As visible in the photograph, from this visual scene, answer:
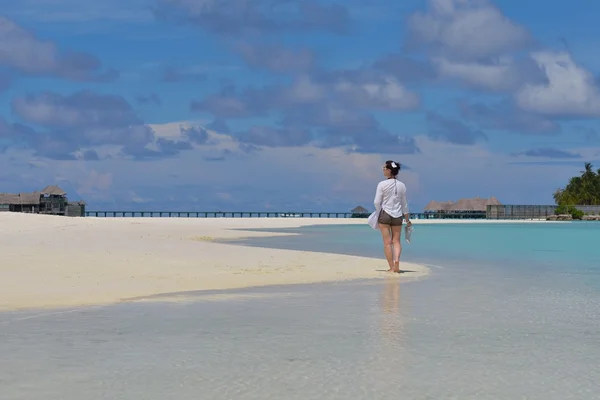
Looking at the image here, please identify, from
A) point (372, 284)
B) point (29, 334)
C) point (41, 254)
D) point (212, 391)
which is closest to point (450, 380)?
point (212, 391)

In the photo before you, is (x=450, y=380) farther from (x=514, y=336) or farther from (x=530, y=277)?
(x=530, y=277)

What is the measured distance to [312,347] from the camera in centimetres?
745

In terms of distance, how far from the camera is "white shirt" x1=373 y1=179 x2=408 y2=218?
15.0 meters

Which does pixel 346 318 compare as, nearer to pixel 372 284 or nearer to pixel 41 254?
pixel 372 284

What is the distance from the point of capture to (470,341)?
786cm

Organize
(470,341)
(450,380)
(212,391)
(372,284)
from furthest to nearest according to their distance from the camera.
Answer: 1. (372,284)
2. (470,341)
3. (450,380)
4. (212,391)

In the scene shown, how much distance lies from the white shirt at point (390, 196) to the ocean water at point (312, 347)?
292 cm

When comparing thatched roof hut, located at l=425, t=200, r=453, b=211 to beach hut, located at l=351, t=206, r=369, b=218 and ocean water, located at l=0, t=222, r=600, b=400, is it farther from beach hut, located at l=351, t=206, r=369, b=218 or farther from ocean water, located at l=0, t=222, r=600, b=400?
ocean water, located at l=0, t=222, r=600, b=400

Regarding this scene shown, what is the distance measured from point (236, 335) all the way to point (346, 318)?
1769mm

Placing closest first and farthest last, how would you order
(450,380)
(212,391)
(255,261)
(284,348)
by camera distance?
(212,391)
(450,380)
(284,348)
(255,261)

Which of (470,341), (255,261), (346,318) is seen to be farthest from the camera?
(255,261)

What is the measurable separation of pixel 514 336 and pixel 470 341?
621 mm

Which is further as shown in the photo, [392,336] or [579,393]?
[392,336]

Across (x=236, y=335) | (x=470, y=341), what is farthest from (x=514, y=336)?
(x=236, y=335)
